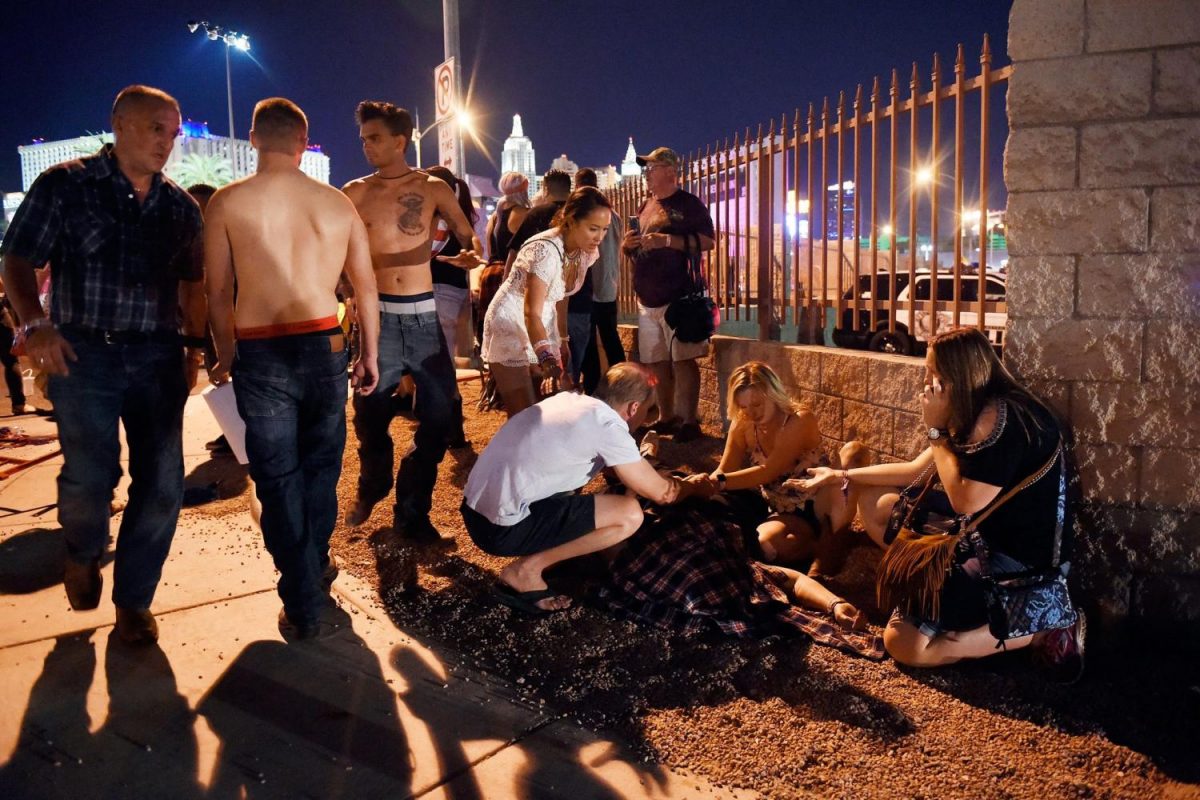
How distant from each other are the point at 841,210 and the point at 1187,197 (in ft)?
9.26

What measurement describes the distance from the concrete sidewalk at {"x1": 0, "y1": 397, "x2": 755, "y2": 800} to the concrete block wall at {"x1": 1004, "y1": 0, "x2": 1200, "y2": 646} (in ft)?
7.45

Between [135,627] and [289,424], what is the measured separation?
3.13 feet

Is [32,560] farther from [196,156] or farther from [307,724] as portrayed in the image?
[196,156]

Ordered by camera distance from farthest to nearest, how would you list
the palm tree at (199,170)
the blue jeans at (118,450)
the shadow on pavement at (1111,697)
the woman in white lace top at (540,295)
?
the palm tree at (199,170), the woman in white lace top at (540,295), the blue jeans at (118,450), the shadow on pavement at (1111,697)

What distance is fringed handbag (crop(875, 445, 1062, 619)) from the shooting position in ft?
10.3

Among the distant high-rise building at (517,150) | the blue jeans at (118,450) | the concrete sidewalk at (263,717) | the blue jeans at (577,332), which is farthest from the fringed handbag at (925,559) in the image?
the distant high-rise building at (517,150)

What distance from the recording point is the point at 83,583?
3.44 meters

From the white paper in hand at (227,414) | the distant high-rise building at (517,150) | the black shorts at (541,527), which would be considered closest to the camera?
the black shorts at (541,527)

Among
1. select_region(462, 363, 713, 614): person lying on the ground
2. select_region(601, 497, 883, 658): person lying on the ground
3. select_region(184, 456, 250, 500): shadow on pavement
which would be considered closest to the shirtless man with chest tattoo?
select_region(462, 363, 713, 614): person lying on the ground

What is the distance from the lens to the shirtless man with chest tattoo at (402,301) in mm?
4289

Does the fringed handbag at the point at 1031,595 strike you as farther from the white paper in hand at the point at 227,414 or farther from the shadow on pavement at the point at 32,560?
the shadow on pavement at the point at 32,560

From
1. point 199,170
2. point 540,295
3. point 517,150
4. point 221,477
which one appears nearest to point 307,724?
point 540,295

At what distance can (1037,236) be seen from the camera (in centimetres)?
368

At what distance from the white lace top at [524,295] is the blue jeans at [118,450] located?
5.33 feet
